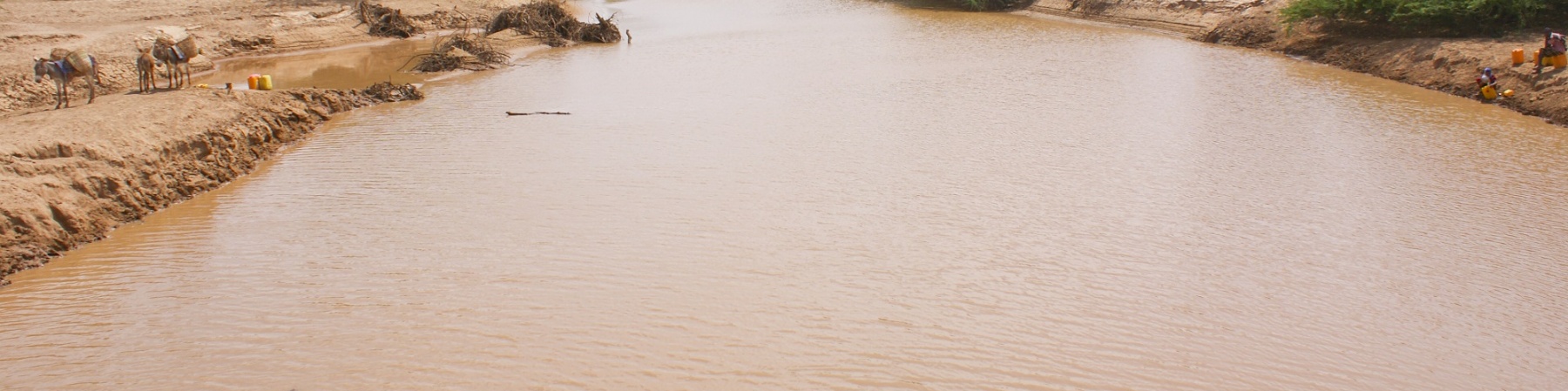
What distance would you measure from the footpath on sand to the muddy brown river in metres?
0.28

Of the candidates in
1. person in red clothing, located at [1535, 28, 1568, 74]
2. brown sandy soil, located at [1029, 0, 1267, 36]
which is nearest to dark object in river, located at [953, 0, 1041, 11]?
brown sandy soil, located at [1029, 0, 1267, 36]

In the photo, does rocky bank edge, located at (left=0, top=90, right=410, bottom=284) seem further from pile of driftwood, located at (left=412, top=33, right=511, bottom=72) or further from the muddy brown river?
pile of driftwood, located at (left=412, top=33, right=511, bottom=72)

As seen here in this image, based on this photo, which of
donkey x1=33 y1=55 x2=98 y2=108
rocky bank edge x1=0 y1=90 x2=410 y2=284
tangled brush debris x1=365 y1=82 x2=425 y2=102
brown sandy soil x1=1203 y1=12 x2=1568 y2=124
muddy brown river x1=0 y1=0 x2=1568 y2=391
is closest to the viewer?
muddy brown river x1=0 y1=0 x2=1568 y2=391

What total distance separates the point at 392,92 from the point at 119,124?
503 centimetres

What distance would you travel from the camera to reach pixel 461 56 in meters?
17.1

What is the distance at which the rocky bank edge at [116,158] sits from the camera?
7.61m

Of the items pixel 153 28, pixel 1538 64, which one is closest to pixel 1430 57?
pixel 1538 64

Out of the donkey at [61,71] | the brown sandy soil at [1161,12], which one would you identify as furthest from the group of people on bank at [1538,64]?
the donkey at [61,71]

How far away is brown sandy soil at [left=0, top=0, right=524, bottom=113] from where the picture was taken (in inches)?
518

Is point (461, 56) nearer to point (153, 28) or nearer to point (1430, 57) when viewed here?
point (153, 28)

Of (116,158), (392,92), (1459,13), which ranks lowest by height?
(392,92)

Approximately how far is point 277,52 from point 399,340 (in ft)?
46.7

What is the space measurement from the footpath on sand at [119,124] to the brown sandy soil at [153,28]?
0.09 feet

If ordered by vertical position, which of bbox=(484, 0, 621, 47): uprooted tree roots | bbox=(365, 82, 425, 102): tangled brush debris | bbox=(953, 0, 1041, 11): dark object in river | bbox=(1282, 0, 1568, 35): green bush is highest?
bbox=(1282, 0, 1568, 35): green bush
